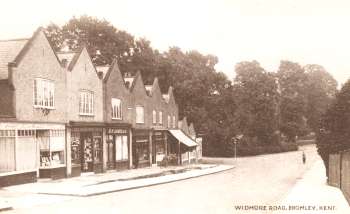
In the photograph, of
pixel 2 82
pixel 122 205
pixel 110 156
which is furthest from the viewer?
pixel 110 156

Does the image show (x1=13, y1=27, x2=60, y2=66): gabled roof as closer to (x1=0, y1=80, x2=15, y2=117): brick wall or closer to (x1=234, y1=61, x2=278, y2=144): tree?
(x1=0, y1=80, x2=15, y2=117): brick wall

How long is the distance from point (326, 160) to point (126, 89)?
Result: 1782 cm

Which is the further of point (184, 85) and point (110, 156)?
point (184, 85)

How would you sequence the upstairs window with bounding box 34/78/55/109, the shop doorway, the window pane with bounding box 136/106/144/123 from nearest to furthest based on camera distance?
the upstairs window with bounding box 34/78/55/109 < the shop doorway < the window pane with bounding box 136/106/144/123

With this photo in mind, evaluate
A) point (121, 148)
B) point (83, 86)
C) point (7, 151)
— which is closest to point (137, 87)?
point (121, 148)

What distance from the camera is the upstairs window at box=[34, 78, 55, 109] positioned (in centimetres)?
2708

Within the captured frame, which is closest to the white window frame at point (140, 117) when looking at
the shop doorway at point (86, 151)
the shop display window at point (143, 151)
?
the shop display window at point (143, 151)

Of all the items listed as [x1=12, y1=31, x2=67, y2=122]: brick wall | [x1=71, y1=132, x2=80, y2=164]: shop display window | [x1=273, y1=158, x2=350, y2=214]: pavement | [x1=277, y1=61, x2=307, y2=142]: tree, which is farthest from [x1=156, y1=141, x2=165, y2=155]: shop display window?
[x1=277, y1=61, x2=307, y2=142]: tree

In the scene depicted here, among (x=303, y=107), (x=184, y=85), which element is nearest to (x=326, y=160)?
(x=184, y=85)

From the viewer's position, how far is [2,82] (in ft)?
82.6

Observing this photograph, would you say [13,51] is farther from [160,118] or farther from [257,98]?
[257,98]

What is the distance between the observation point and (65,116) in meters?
30.1

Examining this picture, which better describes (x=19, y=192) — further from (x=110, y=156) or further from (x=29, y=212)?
(x=110, y=156)

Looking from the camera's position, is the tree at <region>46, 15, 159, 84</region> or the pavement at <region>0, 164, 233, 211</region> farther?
the tree at <region>46, 15, 159, 84</region>
